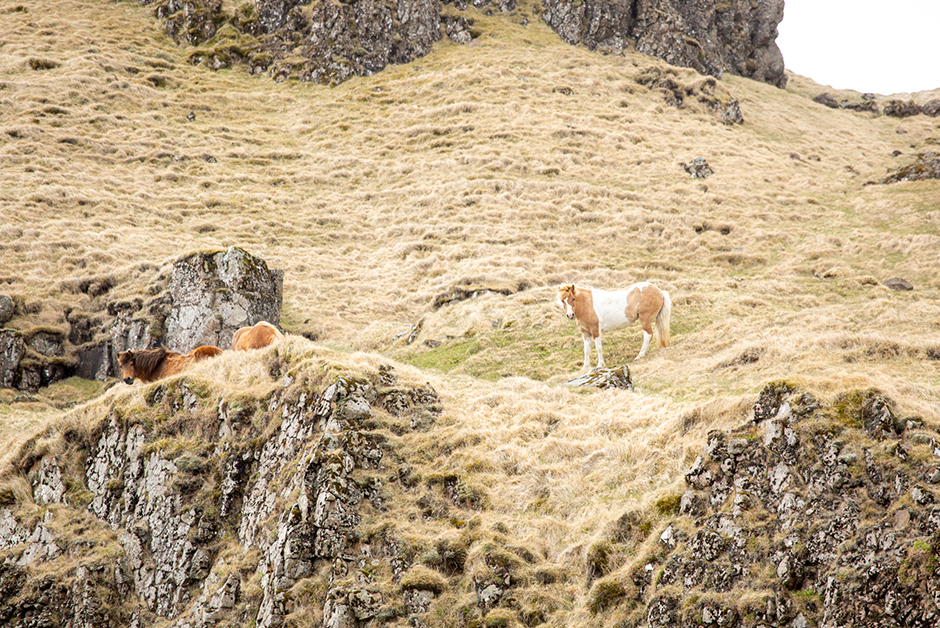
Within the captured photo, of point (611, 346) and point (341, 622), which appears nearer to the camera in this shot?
point (341, 622)

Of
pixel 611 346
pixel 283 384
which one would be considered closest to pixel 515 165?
pixel 611 346

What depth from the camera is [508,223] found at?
122 ft

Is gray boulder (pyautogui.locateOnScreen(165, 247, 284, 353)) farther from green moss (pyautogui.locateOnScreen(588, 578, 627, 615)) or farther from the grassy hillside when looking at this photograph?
green moss (pyautogui.locateOnScreen(588, 578, 627, 615))

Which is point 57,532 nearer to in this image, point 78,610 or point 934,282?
point 78,610

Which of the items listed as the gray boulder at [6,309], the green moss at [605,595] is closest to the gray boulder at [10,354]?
the gray boulder at [6,309]

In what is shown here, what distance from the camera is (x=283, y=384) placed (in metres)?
13.3

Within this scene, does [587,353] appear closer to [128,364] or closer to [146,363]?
[146,363]

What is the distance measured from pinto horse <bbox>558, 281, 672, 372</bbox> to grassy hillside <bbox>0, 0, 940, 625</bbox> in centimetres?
93

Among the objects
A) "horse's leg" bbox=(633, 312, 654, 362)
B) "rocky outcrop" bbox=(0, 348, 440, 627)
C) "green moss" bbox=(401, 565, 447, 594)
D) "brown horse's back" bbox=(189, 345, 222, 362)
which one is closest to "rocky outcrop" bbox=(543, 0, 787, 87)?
"horse's leg" bbox=(633, 312, 654, 362)

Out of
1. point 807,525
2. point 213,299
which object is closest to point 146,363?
point 213,299

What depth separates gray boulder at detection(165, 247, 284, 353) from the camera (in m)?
24.1

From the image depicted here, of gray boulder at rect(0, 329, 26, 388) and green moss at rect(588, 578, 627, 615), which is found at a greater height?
green moss at rect(588, 578, 627, 615)

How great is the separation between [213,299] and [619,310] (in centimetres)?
1612

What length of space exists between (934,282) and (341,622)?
2608 cm
